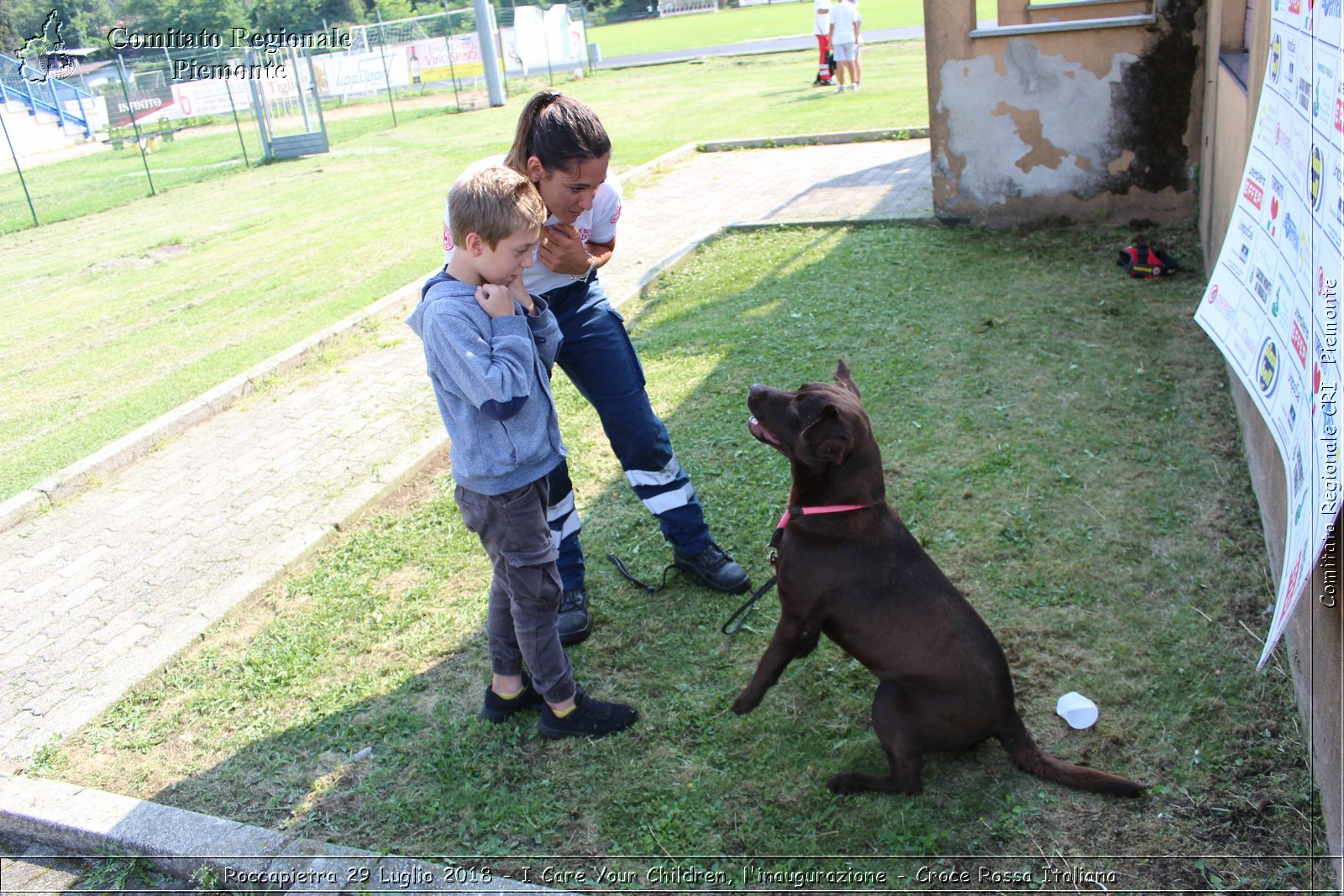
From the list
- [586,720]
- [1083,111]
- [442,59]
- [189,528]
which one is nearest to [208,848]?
[586,720]

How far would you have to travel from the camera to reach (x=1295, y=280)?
2.52 meters

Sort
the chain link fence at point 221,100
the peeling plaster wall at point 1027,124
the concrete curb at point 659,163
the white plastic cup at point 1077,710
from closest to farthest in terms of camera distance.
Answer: the white plastic cup at point 1077,710
the peeling plaster wall at point 1027,124
the concrete curb at point 659,163
the chain link fence at point 221,100

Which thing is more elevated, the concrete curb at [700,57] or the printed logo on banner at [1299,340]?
the concrete curb at [700,57]

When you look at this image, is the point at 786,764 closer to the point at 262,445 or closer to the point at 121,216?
the point at 262,445

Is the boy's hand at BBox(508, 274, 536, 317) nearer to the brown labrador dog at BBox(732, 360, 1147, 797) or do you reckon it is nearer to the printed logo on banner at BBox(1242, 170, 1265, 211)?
the brown labrador dog at BBox(732, 360, 1147, 797)

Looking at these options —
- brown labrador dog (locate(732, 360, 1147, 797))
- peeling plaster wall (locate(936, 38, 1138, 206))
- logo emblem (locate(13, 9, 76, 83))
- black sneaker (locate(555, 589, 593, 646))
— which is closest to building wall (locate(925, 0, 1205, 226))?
peeling plaster wall (locate(936, 38, 1138, 206))

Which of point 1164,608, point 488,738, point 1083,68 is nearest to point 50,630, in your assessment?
point 488,738

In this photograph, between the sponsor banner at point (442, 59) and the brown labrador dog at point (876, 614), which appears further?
the sponsor banner at point (442, 59)

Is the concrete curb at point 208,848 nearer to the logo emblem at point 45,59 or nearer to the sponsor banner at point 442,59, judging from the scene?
the logo emblem at point 45,59

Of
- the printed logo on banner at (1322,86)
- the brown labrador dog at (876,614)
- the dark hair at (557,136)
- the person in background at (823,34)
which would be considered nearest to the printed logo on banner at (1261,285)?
the printed logo on banner at (1322,86)

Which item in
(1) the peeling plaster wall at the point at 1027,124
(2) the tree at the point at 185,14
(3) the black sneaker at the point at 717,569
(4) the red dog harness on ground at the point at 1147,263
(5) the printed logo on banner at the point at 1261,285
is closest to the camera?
(5) the printed logo on banner at the point at 1261,285

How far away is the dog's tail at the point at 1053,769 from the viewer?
2.86 metres

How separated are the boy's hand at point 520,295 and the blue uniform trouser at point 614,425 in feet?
1.95

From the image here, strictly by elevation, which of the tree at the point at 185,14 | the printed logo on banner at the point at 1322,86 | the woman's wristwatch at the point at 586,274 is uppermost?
the tree at the point at 185,14
